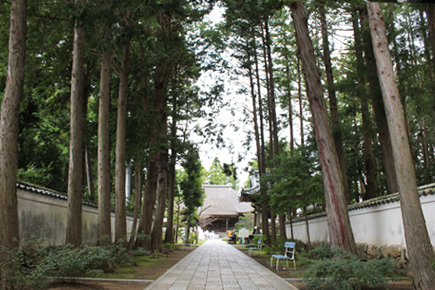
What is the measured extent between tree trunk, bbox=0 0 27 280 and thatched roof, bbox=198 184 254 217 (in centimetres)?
2748

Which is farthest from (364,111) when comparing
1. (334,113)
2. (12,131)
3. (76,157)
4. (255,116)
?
(12,131)

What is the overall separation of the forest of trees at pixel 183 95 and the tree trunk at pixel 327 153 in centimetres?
2

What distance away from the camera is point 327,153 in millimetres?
7027

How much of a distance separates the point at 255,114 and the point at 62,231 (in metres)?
11.6

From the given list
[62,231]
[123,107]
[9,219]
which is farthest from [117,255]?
[123,107]

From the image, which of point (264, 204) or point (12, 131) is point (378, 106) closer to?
point (264, 204)

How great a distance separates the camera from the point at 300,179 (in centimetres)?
1028

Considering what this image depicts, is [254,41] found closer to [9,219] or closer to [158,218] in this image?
[158,218]

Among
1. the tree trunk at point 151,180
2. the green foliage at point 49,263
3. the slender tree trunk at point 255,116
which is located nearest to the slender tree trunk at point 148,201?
the tree trunk at point 151,180

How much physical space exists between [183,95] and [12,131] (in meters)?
11.8

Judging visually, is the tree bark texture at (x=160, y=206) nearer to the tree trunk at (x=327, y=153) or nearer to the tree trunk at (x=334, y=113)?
the tree trunk at (x=334, y=113)

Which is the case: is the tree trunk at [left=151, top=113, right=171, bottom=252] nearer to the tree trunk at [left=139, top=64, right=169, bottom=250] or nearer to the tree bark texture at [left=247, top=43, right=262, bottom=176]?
the tree trunk at [left=139, top=64, right=169, bottom=250]

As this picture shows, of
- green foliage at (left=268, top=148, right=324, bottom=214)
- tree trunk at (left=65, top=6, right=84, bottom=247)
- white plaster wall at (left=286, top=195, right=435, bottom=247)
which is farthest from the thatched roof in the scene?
tree trunk at (left=65, top=6, right=84, bottom=247)

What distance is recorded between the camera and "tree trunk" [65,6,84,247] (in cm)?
731
